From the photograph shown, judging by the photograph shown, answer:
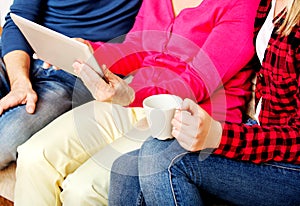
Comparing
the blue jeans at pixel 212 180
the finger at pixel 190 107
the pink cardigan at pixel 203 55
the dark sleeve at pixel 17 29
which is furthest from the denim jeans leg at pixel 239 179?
the dark sleeve at pixel 17 29

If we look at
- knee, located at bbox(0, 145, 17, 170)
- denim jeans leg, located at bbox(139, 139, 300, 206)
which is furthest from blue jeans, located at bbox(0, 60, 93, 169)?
denim jeans leg, located at bbox(139, 139, 300, 206)

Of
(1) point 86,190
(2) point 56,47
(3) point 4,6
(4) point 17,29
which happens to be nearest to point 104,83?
(2) point 56,47

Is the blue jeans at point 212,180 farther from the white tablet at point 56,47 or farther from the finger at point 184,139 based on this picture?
the white tablet at point 56,47

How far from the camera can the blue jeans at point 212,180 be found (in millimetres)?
930

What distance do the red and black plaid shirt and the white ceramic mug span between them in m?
0.11

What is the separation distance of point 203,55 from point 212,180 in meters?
0.37

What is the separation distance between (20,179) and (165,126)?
0.45 metres

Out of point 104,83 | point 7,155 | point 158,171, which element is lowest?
point 7,155

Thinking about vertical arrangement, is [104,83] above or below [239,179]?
above

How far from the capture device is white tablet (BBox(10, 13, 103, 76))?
103 centimetres

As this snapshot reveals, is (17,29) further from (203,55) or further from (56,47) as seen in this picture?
(203,55)

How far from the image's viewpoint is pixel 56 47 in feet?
3.65

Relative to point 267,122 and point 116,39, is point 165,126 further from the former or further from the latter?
point 116,39

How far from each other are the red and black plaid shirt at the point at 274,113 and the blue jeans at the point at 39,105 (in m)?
0.51
